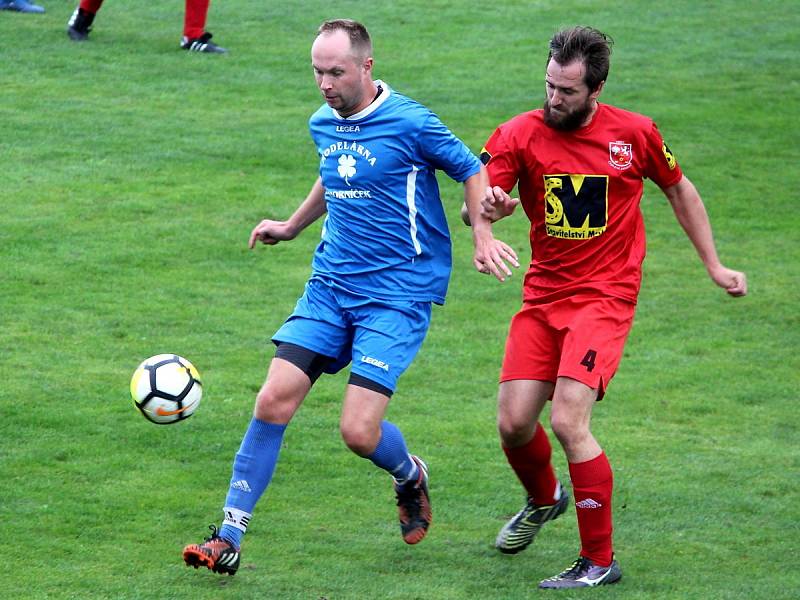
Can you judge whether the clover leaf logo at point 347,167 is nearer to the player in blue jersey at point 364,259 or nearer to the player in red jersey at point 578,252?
the player in blue jersey at point 364,259

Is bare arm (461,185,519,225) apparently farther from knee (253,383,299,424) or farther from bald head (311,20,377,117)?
knee (253,383,299,424)

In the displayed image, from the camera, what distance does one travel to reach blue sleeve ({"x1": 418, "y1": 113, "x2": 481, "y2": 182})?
594 cm

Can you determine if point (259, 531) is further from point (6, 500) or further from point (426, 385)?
point (426, 385)

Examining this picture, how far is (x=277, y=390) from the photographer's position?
579 centimetres

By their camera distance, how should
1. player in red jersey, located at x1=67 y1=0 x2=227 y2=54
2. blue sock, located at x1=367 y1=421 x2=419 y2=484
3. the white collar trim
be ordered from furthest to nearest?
player in red jersey, located at x1=67 y1=0 x2=227 y2=54
blue sock, located at x1=367 y1=421 x2=419 y2=484
the white collar trim

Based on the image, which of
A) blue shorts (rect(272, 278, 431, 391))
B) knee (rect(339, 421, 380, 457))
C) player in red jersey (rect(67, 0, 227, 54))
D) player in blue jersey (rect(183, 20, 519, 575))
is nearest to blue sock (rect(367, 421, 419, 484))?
player in blue jersey (rect(183, 20, 519, 575))

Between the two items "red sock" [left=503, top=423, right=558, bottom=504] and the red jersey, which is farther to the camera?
"red sock" [left=503, top=423, right=558, bottom=504]

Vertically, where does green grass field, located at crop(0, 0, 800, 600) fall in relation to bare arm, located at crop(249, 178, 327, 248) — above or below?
below

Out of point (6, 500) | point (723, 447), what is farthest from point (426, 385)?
point (6, 500)

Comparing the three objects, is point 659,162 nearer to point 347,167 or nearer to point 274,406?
point 347,167

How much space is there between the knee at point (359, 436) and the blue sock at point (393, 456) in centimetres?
15

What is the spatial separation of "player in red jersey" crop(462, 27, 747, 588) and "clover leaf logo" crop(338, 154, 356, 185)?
587 millimetres

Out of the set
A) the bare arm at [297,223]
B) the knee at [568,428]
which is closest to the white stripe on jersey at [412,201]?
the bare arm at [297,223]

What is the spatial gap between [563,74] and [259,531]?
2.49m
